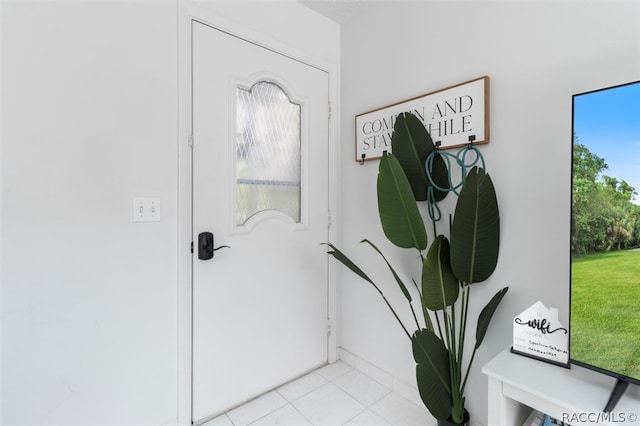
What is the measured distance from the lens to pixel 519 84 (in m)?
1.39

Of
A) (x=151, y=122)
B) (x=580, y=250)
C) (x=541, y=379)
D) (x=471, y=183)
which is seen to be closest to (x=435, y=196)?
(x=471, y=183)

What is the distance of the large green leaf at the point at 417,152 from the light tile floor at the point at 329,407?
1264mm

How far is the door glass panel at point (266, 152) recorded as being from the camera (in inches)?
71.1

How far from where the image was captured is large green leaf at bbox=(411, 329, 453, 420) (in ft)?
4.43

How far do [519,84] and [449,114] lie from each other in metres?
0.32

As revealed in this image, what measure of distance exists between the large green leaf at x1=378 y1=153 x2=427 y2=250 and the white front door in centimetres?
78

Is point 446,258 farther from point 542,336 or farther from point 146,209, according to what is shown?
point 146,209

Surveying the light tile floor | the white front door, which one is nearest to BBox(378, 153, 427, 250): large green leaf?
the white front door

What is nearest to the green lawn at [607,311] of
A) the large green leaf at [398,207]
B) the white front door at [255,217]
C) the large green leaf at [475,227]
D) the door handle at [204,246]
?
the large green leaf at [475,227]

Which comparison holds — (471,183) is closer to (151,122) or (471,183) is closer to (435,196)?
(435,196)

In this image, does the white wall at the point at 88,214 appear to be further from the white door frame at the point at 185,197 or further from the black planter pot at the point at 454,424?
the black planter pot at the point at 454,424

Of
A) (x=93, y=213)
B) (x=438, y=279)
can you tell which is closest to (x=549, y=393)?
(x=438, y=279)

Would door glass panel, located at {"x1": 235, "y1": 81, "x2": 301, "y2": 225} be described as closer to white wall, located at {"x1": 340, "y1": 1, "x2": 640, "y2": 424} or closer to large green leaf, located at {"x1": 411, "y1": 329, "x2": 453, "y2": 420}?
white wall, located at {"x1": 340, "y1": 1, "x2": 640, "y2": 424}

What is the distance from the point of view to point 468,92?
1532mm
